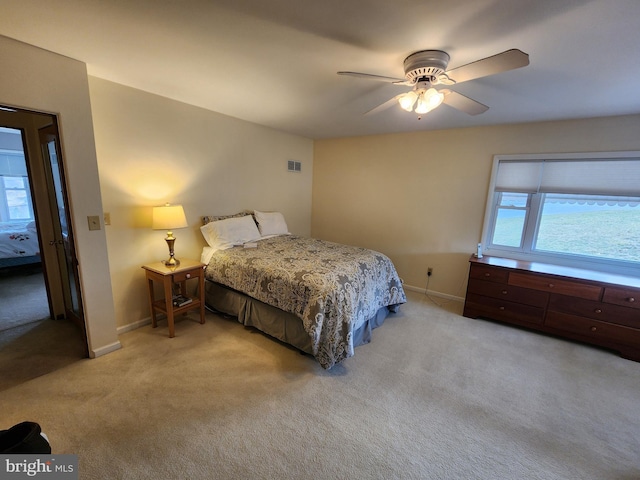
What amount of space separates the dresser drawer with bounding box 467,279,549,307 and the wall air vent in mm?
3090

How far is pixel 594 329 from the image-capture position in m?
2.63

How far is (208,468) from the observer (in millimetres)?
1459

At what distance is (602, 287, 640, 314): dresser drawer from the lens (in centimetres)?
244

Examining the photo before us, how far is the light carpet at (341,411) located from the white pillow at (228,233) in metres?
1.07

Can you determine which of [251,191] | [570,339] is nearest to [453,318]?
[570,339]

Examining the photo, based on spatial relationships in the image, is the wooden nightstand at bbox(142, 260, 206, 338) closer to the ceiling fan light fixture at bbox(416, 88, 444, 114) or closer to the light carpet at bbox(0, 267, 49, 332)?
the light carpet at bbox(0, 267, 49, 332)

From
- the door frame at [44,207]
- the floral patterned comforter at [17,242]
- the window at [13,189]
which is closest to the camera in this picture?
the door frame at [44,207]

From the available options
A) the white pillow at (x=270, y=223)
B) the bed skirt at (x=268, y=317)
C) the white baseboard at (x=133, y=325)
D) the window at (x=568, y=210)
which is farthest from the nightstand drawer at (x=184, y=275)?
the window at (x=568, y=210)

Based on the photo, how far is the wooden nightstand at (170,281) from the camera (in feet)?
8.48

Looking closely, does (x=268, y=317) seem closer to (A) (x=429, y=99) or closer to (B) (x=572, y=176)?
(A) (x=429, y=99)

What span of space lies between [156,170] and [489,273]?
382 centimetres

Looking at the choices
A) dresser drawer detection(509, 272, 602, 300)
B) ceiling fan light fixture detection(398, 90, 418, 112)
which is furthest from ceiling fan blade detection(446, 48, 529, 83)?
dresser drawer detection(509, 272, 602, 300)

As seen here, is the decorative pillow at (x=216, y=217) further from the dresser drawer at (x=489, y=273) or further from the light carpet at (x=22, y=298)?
the dresser drawer at (x=489, y=273)

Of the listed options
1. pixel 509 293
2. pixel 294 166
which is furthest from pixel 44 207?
pixel 509 293
